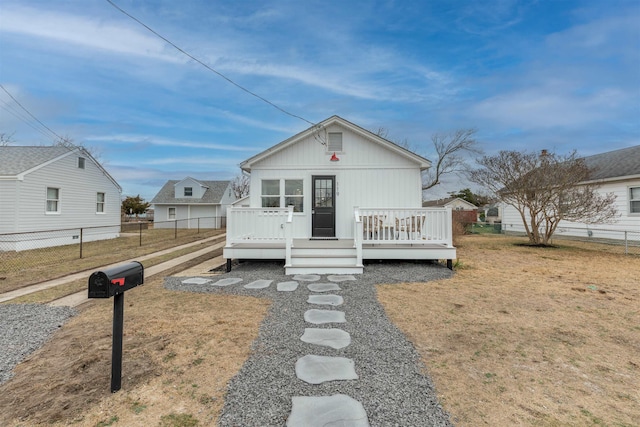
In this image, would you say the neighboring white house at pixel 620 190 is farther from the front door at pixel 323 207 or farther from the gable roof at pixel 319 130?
the front door at pixel 323 207

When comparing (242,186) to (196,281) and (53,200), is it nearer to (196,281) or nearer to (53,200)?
(53,200)

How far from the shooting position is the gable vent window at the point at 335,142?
30.5 ft

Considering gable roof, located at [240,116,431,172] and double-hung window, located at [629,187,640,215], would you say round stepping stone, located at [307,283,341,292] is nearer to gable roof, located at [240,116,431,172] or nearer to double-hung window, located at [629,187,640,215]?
gable roof, located at [240,116,431,172]

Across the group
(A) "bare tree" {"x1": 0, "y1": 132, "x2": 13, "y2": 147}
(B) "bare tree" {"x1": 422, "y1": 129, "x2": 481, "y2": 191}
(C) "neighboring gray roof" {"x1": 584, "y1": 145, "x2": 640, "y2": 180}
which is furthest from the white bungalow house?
(A) "bare tree" {"x1": 0, "y1": 132, "x2": 13, "y2": 147}

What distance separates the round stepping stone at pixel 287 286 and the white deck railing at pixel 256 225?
1614 mm

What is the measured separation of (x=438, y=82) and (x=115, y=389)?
16.5m

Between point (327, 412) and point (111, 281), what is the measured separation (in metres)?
1.88

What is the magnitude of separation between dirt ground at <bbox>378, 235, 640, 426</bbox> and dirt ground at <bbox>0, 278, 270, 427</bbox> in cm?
199

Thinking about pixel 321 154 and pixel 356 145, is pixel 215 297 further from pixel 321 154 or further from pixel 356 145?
pixel 356 145

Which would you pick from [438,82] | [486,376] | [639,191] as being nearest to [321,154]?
[486,376]

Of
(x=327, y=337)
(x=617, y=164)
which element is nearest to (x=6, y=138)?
(x=327, y=337)

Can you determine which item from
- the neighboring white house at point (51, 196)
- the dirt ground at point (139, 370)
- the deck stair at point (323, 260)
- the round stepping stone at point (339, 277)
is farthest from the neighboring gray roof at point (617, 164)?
the neighboring white house at point (51, 196)

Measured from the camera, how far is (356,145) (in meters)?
9.24

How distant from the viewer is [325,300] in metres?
4.91
